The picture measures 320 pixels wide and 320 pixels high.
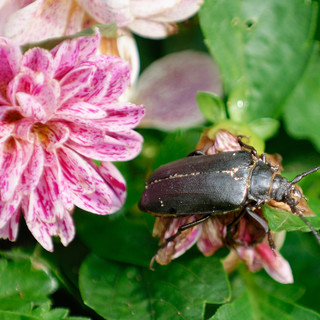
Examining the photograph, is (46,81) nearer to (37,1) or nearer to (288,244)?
(37,1)

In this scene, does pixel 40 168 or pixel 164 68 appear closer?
pixel 40 168

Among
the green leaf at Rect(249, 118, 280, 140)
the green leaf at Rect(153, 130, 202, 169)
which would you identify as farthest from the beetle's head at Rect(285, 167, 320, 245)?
the green leaf at Rect(153, 130, 202, 169)

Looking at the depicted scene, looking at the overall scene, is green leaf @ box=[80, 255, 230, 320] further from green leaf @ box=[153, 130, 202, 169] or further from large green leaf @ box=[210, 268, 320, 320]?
green leaf @ box=[153, 130, 202, 169]

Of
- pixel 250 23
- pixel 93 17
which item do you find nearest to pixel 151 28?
pixel 93 17

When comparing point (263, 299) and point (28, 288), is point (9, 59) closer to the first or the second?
point (28, 288)

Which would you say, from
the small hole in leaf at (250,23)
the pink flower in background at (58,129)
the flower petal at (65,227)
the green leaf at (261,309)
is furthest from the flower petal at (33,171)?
the small hole in leaf at (250,23)

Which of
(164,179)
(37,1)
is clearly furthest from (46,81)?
(164,179)
